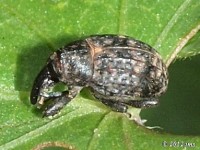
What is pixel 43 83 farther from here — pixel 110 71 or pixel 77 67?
pixel 110 71

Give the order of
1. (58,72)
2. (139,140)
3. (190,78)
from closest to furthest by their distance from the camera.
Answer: (139,140), (58,72), (190,78)

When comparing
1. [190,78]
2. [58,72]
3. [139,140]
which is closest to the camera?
[139,140]

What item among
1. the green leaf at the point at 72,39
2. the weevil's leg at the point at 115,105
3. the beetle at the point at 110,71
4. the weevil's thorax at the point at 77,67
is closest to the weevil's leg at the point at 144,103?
the beetle at the point at 110,71

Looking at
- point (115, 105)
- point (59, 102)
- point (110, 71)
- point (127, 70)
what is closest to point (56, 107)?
point (59, 102)

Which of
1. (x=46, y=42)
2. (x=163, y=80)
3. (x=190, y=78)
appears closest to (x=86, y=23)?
(x=46, y=42)

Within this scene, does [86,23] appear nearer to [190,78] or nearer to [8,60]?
[8,60]

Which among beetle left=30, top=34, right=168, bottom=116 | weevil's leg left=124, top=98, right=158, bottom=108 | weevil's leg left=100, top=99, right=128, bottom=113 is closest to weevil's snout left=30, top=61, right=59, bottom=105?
beetle left=30, top=34, right=168, bottom=116

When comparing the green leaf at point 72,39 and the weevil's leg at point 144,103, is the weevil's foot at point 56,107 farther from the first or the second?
the weevil's leg at point 144,103
